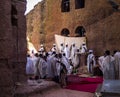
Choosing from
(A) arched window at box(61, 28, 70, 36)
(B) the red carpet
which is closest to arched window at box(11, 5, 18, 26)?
(B) the red carpet

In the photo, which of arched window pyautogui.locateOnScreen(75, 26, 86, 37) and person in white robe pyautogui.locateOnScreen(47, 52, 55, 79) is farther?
arched window pyautogui.locateOnScreen(75, 26, 86, 37)

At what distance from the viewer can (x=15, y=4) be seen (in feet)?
29.5

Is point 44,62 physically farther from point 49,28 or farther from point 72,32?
point 49,28

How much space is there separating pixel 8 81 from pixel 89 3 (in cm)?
1891

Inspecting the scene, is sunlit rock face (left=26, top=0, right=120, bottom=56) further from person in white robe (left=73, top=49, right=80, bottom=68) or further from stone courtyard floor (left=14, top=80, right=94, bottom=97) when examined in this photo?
stone courtyard floor (left=14, top=80, right=94, bottom=97)

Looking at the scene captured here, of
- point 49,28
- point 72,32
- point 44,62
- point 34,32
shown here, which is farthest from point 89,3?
point 44,62

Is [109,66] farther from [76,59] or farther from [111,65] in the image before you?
[76,59]

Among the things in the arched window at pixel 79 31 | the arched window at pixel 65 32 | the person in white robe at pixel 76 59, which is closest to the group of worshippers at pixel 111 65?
the person in white robe at pixel 76 59

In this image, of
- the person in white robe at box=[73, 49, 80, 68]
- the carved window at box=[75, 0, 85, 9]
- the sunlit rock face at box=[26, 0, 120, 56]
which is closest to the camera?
the person in white robe at box=[73, 49, 80, 68]

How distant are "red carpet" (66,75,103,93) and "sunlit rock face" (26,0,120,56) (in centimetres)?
940

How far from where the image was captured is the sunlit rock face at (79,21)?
73.3ft

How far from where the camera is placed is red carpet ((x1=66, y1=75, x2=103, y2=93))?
10.9 metres

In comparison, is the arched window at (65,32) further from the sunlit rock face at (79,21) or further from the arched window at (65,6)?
the arched window at (65,6)

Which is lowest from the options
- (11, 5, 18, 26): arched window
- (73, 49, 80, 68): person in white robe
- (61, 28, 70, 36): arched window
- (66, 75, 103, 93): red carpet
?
(66, 75, 103, 93): red carpet
